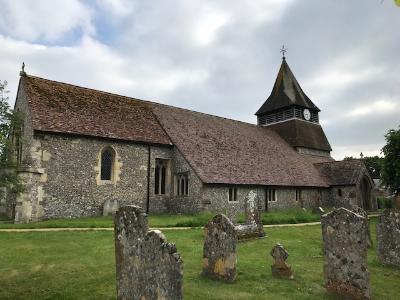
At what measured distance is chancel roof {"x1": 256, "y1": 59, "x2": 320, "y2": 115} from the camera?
38406mm

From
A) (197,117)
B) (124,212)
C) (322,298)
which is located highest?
(197,117)

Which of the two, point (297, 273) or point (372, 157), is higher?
point (372, 157)

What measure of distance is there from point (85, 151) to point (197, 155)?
7.48 meters

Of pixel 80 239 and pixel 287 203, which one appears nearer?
pixel 80 239

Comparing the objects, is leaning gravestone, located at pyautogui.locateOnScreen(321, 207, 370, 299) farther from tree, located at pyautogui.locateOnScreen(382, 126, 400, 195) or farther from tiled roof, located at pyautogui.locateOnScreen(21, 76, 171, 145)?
tree, located at pyautogui.locateOnScreen(382, 126, 400, 195)

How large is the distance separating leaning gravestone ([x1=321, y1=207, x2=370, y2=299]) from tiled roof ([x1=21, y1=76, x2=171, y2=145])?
16.0 m

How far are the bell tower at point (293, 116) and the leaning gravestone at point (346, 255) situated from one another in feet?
93.3

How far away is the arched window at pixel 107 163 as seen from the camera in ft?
72.1

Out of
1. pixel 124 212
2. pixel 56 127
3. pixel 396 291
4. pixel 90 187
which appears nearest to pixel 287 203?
pixel 90 187

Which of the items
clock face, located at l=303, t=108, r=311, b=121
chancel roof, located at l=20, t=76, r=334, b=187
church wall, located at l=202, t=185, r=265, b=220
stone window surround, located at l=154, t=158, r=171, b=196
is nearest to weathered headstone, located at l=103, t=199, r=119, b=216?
stone window surround, located at l=154, t=158, r=171, b=196

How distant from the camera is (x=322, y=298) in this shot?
763 centimetres

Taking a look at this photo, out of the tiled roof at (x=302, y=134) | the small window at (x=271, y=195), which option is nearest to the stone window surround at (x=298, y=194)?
the small window at (x=271, y=195)

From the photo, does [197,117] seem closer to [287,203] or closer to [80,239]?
[287,203]

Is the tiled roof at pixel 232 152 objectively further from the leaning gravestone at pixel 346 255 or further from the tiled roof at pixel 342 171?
the leaning gravestone at pixel 346 255
